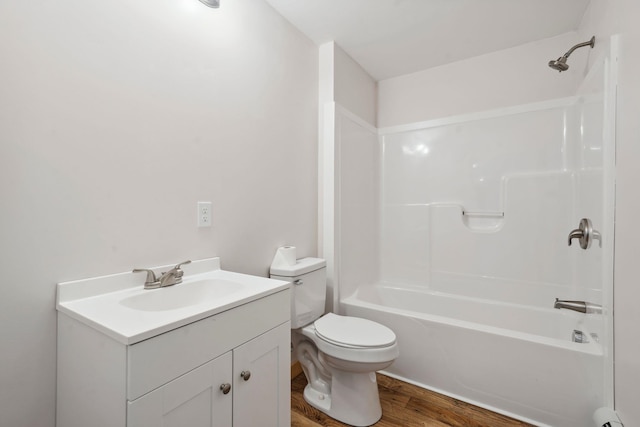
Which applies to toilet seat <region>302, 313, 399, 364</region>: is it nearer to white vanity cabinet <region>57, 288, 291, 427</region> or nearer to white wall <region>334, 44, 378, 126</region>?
white vanity cabinet <region>57, 288, 291, 427</region>

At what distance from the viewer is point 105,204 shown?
1.03 meters

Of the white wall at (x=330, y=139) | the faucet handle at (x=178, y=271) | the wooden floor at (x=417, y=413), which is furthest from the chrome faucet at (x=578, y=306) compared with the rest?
the faucet handle at (x=178, y=271)

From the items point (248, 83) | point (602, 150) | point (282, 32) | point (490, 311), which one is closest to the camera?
point (602, 150)

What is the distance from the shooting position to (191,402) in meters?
0.83

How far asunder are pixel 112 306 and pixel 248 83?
1.25m

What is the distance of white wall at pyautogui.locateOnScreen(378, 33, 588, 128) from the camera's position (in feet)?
6.75

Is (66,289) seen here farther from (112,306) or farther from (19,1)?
(19,1)

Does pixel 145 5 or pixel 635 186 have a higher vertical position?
pixel 145 5

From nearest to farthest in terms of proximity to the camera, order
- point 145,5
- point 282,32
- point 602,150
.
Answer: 1. point 145,5
2. point 602,150
3. point 282,32

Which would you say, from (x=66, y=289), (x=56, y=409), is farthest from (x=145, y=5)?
(x=56, y=409)

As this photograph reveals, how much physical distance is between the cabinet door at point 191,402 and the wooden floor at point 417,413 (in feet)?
2.65

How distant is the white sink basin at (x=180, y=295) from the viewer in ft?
3.44

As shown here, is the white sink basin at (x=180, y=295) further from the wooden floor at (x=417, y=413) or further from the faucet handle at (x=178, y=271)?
the wooden floor at (x=417, y=413)

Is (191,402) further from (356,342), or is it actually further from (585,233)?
(585,233)
